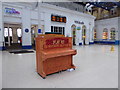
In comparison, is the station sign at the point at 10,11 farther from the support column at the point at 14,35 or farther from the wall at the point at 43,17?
the support column at the point at 14,35

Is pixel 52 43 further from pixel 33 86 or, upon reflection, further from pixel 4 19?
pixel 4 19

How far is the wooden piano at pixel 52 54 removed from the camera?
2189 mm

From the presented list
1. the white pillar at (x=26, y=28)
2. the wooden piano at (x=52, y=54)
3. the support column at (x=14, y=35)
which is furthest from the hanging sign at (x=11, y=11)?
the support column at (x=14, y=35)

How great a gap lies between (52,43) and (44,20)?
249 inches

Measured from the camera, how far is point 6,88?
1.77 meters

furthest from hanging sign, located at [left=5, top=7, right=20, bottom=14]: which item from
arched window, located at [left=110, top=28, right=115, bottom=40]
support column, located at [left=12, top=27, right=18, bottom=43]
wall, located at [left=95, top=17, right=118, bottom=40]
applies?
arched window, located at [left=110, top=28, right=115, bottom=40]

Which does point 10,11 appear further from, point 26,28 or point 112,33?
point 112,33

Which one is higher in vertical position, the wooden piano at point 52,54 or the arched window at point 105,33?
the arched window at point 105,33

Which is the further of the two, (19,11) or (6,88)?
(19,11)

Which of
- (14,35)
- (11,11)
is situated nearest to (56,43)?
(11,11)

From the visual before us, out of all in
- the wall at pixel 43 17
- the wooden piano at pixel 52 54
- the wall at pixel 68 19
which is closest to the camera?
the wooden piano at pixel 52 54

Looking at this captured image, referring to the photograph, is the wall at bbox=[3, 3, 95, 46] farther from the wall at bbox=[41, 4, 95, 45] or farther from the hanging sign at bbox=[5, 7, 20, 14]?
the hanging sign at bbox=[5, 7, 20, 14]

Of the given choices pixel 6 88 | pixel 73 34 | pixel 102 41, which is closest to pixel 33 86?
pixel 6 88

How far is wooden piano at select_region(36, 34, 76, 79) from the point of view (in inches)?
86.2
